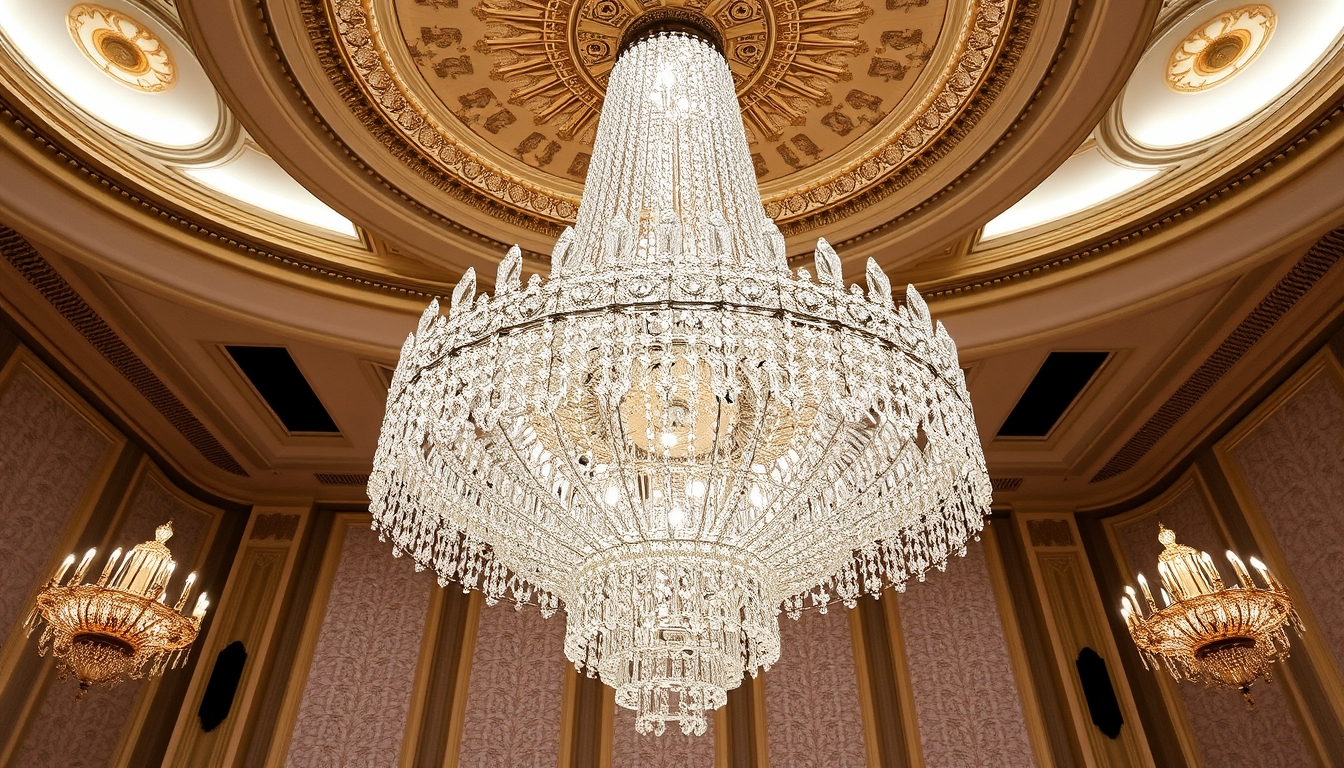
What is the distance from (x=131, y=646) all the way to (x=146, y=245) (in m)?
2.45

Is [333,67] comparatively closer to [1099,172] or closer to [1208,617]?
[1099,172]

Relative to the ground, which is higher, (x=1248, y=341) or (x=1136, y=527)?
(x=1248, y=341)

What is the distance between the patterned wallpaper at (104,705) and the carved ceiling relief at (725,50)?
4.19m

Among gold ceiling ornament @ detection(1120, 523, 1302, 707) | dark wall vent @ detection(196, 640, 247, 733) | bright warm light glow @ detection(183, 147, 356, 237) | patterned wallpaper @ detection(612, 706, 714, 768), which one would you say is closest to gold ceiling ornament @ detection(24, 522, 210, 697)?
→ dark wall vent @ detection(196, 640, 247, 733)

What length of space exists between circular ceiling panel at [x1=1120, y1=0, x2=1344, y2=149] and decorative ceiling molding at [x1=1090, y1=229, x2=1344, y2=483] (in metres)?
0.97

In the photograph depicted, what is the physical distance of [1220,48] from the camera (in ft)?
15.8

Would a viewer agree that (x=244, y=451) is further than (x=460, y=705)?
Yes

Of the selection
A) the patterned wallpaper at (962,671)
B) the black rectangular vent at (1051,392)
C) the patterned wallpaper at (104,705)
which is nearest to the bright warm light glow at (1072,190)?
the black rectangular vent at (1051,392)

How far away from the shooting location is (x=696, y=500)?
115 inches

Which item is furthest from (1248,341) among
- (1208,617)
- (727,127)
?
(727,127)

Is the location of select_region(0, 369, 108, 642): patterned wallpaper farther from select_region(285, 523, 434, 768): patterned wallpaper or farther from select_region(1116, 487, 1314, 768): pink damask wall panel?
select_region(1116, 487, 1314, 768): pink damask wall panel

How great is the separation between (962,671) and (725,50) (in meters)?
4.93

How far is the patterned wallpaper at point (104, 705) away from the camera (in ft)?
18.1

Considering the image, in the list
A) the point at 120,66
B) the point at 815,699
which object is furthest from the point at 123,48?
the point at 815,699
